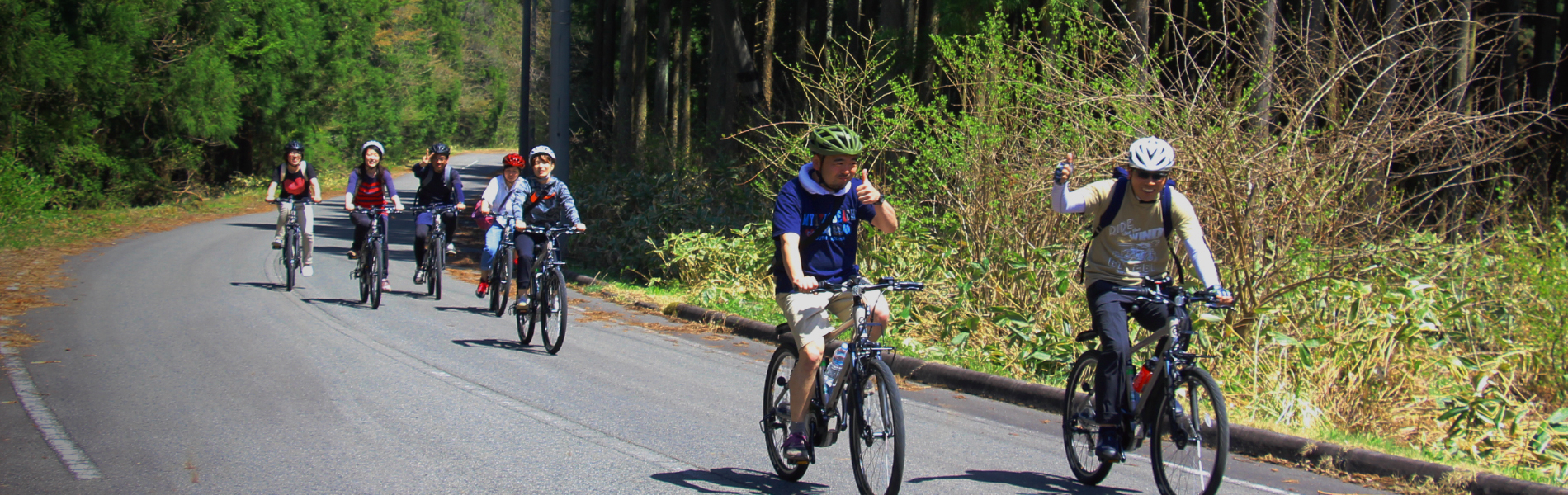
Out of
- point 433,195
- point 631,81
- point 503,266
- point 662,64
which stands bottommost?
point 503,266

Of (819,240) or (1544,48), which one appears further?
(1544,48)

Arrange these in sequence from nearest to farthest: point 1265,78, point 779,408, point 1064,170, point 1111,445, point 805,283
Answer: point 805,283 → point 1064,170 → point 1111,445 → point 779,408 → point 1265,78

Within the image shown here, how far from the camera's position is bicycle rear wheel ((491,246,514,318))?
11.2m

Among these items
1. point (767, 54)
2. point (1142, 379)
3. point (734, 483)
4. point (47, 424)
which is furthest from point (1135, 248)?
point (767, 54)

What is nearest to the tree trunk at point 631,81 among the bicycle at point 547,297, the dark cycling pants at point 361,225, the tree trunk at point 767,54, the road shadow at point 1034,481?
the tree trunk at point 767,54

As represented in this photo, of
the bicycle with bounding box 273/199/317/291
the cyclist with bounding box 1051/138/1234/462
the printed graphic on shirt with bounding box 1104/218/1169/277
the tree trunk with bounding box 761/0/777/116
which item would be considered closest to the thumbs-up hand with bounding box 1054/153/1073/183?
the cyclist with bounding box 1051/138/1234/462

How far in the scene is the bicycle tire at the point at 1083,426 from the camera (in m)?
5.68

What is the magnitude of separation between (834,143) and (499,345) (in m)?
5.92

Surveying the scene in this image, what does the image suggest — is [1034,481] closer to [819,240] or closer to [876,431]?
[876,431]

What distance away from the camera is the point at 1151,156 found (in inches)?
211

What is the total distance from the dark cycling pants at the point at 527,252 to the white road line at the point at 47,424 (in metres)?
3.76

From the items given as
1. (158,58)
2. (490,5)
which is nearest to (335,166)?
(158,58)

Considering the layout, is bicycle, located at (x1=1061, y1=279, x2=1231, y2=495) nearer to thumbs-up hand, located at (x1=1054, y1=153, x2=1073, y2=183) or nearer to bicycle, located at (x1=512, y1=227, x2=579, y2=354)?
thumbs-up hand, located at (x1=1054, y1=153, x2=1073, y2=183)

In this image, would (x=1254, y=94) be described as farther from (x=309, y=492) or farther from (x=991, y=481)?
(x=309, y=492)
